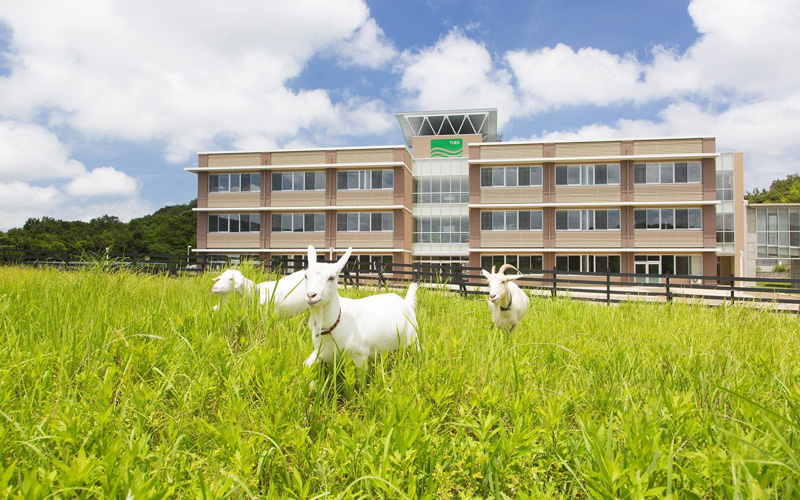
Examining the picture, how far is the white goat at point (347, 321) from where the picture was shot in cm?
289

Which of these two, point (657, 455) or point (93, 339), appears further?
point (93, 339)

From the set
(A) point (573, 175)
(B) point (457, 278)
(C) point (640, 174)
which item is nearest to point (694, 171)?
(C) point (640, 174)

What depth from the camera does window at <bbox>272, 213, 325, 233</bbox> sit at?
36406 millimetres

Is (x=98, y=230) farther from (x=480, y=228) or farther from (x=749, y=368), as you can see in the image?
(x=749, y=368)

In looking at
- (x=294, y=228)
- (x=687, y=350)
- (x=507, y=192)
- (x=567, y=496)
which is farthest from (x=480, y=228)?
(x=567, y=496)

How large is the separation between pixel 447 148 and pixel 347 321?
38901mm

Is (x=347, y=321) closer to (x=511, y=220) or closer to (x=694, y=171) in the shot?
(x=511, y=220)

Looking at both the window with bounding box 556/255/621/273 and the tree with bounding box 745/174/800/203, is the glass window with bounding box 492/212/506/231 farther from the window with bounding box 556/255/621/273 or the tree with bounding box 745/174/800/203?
the tree with bounding box 745/174/800/203

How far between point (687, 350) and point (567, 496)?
9.30ft

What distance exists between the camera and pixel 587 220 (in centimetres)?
3250

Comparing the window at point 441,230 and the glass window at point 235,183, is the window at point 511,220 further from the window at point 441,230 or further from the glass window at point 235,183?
the glass window at point 235,183

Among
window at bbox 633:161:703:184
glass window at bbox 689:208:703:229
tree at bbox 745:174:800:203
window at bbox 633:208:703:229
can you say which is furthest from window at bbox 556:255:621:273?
tree at bbox 745:174:800:203

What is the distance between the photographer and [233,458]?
2.05 meters

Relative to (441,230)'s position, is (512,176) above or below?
above
